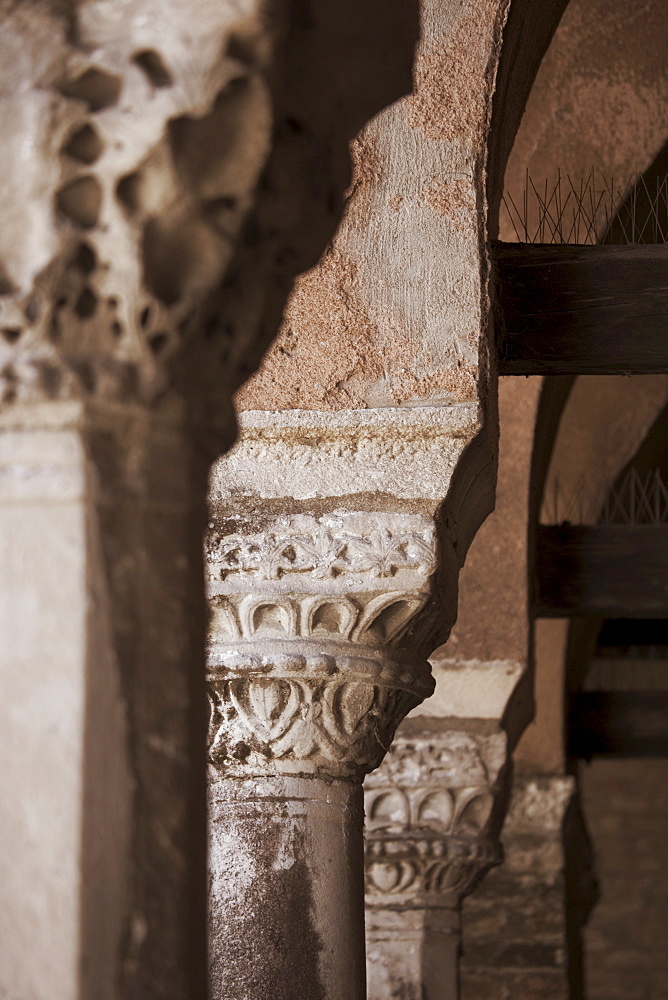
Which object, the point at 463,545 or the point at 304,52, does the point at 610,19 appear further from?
the point at 304,52

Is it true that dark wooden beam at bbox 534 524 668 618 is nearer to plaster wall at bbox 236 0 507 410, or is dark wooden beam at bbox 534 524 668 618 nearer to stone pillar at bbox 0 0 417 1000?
plaster wall at bbox 236 0 507 410

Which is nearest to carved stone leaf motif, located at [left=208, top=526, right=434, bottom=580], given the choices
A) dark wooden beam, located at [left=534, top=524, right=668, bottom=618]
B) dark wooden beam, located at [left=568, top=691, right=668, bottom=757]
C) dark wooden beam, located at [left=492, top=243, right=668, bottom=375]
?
dark wooden beam, located at [left=492, top=243, right=668, bottom=375]

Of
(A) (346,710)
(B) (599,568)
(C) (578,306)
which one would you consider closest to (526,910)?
(B) (599,568)

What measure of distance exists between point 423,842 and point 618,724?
11.9 ft

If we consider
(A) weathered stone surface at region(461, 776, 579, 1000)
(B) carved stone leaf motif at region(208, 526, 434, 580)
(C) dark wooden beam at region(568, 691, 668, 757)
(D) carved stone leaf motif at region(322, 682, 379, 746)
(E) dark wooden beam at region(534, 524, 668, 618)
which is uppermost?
(E) dark wooden beam at region(534, 524, 668, 618)

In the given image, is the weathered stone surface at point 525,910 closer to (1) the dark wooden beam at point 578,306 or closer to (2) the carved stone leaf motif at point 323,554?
(1) the dark wooden beam at point 578,306

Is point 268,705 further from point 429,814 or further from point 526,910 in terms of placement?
point 526,910

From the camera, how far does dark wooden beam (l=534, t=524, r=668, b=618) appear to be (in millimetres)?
5742

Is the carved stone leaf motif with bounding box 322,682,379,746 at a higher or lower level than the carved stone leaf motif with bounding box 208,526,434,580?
lower

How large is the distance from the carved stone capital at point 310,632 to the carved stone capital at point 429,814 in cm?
216

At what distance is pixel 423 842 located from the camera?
16.1 feet

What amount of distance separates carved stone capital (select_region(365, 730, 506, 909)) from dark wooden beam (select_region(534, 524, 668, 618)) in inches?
37.9

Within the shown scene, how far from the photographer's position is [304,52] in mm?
1447

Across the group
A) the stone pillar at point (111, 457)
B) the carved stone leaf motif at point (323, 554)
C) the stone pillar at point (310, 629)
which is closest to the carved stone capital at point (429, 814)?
the stone pillar at point (310, 629)
